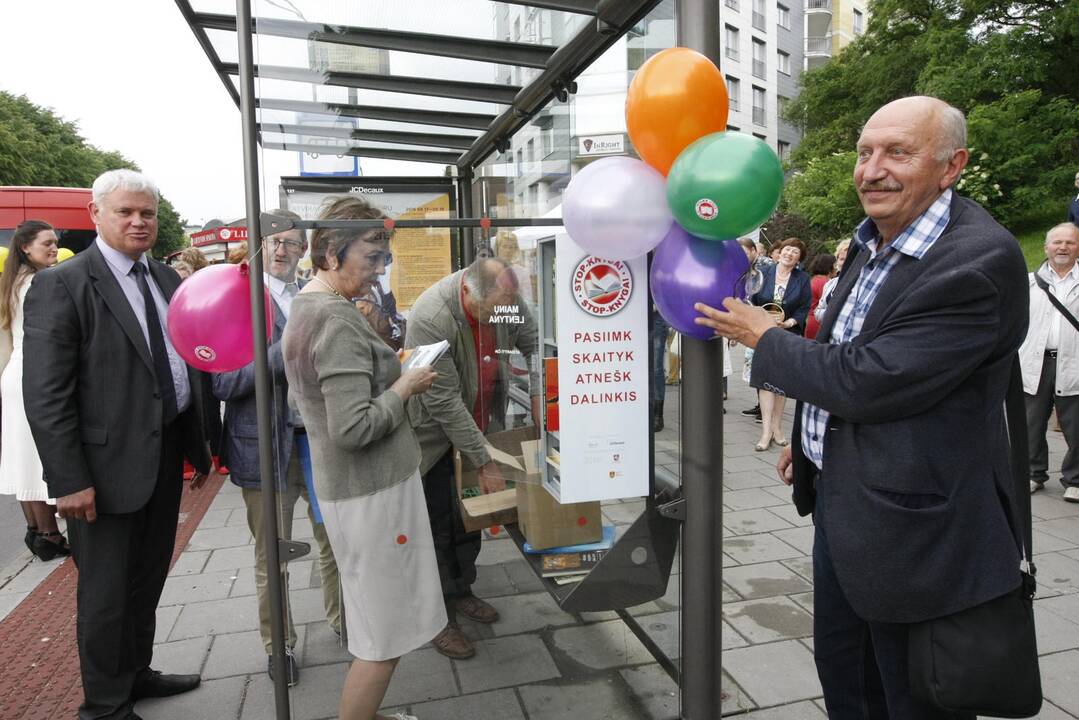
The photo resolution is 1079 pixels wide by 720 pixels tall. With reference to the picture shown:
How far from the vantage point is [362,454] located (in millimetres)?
2367

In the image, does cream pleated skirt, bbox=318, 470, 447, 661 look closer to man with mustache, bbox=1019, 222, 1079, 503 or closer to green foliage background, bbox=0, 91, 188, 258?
man with mustache, bbox=1019, 222, 1079, 503

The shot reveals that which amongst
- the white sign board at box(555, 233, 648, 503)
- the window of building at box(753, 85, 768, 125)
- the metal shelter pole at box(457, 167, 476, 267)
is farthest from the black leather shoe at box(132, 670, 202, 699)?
the window of building at box(753, 85, 768, 125)

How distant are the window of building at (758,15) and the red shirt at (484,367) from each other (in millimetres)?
43158

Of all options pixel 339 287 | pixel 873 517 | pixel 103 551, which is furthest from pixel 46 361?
pixel 873 517

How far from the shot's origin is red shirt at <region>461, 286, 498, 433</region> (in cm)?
259

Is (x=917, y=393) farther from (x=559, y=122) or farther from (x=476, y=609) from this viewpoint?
(x=559, y=122)

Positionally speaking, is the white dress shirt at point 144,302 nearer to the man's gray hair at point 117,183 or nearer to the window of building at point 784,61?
the man's gray hair at point 117,183

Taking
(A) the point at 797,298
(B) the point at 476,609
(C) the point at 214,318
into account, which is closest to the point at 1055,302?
(A) the point at 797,298

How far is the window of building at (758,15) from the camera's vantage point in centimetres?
3981

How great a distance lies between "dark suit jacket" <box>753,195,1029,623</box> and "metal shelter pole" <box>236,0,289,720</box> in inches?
63.0

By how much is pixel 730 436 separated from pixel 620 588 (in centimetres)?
513

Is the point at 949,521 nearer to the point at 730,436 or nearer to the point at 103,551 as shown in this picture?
the point at 103,551

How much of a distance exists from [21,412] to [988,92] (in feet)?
81.2

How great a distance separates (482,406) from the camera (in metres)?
2.64
